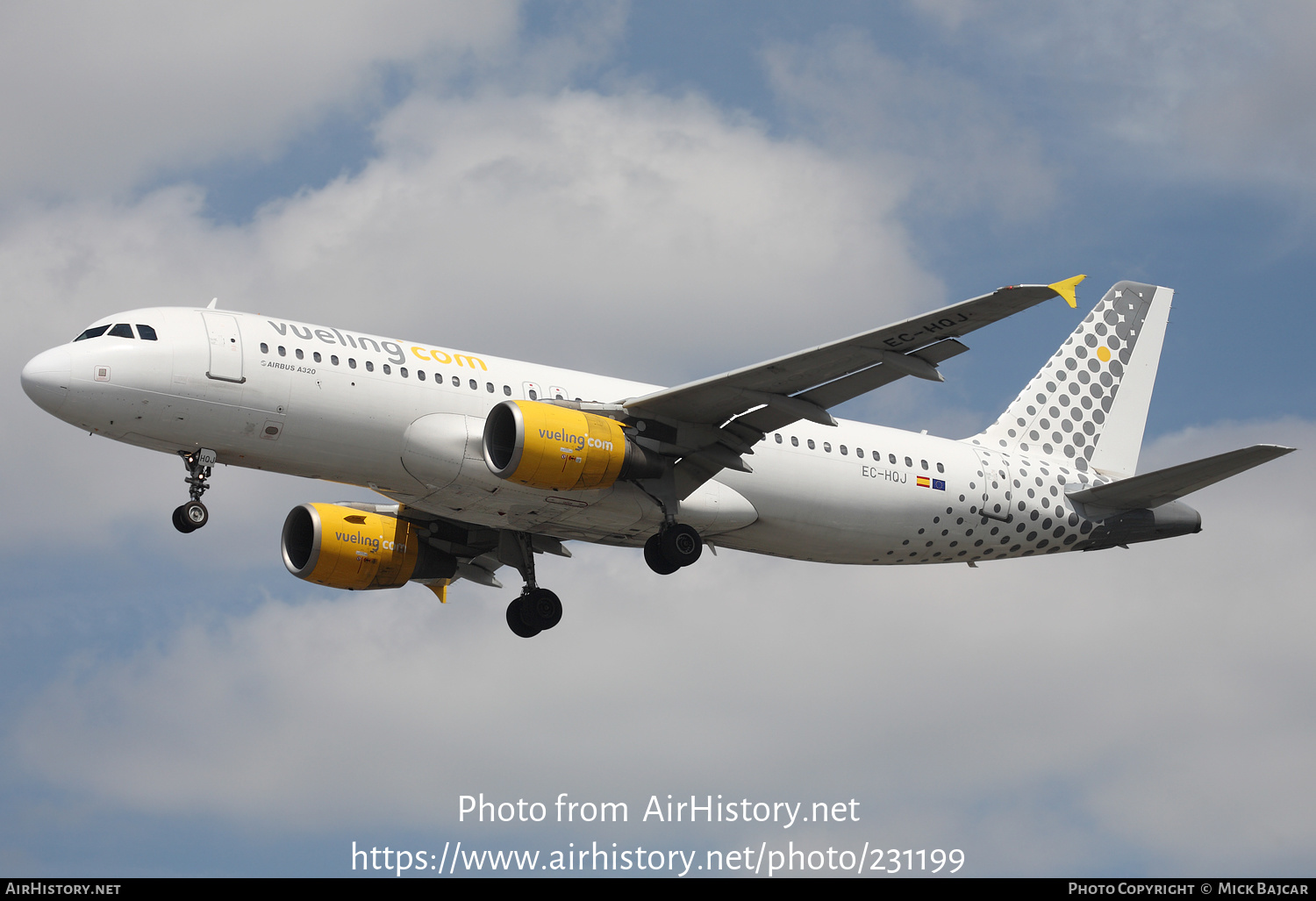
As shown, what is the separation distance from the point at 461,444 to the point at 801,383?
7.16 m

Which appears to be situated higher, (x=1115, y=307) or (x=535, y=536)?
(x=1115, y=307)

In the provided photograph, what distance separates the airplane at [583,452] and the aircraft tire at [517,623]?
0.18ft

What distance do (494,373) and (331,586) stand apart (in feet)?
25.8

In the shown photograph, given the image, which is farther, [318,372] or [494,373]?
[494,373]

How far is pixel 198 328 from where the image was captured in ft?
99.1

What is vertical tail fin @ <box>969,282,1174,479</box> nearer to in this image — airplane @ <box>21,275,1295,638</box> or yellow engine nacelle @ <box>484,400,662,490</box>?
airplane @ <box>21,275,1295,638</box>

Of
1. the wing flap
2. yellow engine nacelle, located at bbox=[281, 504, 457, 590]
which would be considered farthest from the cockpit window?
the wing flap

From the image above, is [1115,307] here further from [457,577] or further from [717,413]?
[457,577]

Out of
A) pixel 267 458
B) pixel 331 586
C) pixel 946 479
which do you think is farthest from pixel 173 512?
pixel 946 479

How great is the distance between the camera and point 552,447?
30.8 metres

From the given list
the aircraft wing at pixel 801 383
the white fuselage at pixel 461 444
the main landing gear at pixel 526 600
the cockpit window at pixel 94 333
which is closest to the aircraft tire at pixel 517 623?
the main landing gear at pixel 526 600

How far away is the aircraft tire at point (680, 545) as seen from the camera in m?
33.3

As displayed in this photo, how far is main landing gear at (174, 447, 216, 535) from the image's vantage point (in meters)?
30.3

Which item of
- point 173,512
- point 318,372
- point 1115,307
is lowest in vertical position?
point 173,512
